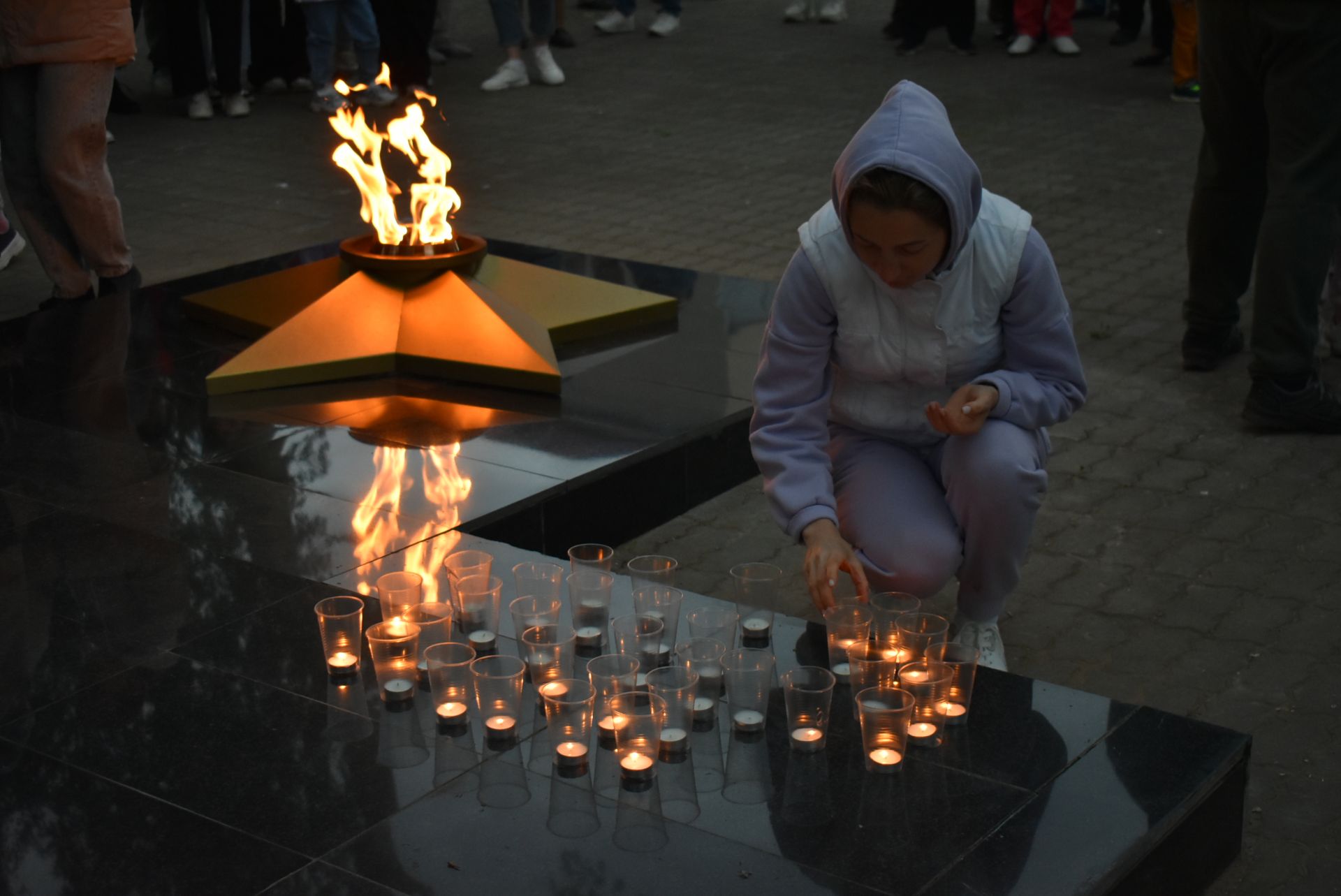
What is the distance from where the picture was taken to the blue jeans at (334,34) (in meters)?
11.1

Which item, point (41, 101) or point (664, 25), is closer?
point (41, 101)

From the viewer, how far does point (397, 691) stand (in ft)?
10.6

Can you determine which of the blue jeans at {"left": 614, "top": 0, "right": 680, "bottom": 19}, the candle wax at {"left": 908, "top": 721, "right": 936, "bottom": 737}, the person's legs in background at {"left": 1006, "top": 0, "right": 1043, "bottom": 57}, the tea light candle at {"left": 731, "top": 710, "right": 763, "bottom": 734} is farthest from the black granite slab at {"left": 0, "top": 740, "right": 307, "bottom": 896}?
the blue jeans at {"left": 614, "top": 0, "right": 680, "bottom": 19}

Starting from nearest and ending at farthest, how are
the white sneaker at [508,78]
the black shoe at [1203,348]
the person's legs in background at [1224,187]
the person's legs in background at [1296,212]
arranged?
the person's legs in background at [1296,212] < the person's legs in background at [1224,187] < the black shoe at [1203,348] < the white sneaker at [508,78]

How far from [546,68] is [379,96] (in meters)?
1.86

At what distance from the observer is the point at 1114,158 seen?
991cm

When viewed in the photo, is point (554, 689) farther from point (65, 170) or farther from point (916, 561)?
point (65, 170)

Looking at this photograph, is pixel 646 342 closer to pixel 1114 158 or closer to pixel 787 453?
pixel 787 453

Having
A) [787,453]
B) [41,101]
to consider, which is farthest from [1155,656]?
[41,101]

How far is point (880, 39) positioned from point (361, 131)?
9.75m

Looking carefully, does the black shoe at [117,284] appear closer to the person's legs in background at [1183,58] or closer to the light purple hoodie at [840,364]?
the light purple hoodie at [840,364]

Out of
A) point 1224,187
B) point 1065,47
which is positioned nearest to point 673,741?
point 1224,187

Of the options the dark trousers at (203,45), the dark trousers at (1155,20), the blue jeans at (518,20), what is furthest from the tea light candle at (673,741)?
the dark trousers at (1155,20)

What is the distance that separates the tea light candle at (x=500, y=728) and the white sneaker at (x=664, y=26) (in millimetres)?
12853
